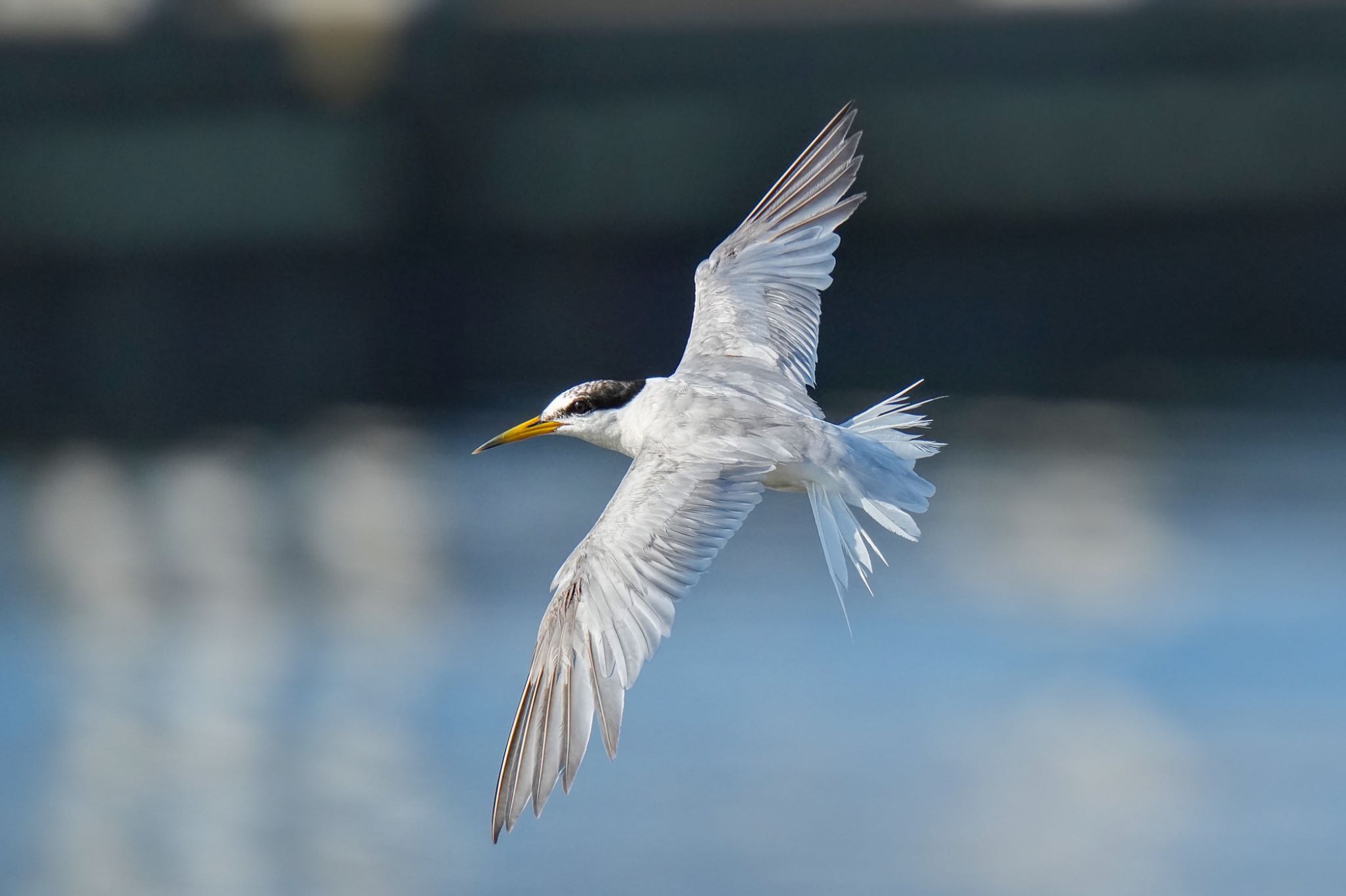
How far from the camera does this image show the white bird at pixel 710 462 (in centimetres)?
423

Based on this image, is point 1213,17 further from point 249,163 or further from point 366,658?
point 366,658

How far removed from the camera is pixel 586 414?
5.45 m

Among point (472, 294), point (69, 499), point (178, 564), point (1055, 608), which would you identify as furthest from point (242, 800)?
point (472, 294)

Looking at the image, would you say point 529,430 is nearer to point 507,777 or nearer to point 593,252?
point 507,777

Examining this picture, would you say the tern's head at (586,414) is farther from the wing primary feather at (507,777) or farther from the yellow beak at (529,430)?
the wing primary feather at (507,777)

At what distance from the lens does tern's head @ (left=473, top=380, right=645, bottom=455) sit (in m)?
5.35

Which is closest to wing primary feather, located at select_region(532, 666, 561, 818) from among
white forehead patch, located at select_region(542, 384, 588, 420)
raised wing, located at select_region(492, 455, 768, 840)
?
raised wing, located at select_region(492, 455, 768, 840)

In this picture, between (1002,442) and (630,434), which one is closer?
(630,434)

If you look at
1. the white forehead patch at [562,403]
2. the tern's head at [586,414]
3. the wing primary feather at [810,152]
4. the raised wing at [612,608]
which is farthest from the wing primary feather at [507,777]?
the wing primary feather at [810,152]

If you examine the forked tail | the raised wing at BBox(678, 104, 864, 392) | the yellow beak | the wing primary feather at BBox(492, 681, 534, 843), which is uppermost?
the raised wing at BBox(678, 104, 864, 392)

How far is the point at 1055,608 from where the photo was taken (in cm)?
1115

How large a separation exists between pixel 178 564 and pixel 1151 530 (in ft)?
21.3

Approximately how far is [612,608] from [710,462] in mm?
579

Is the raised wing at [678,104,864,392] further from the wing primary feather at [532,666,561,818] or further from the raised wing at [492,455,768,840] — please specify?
the wing primary feather at [532,666,561,818]
